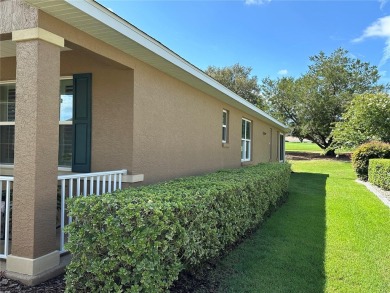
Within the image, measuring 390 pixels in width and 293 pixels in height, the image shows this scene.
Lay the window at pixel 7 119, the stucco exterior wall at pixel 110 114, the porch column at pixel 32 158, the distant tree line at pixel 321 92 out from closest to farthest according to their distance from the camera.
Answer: the porch column at pixel 32 158
the stucco exterior wall at pixel 110 114
the window at pixel 7 119
the distant tree line at pixel 321 92

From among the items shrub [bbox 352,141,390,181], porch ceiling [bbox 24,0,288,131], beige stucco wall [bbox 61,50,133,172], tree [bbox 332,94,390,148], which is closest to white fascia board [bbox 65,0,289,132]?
porch ceiling [bbox 24,0,288,131]

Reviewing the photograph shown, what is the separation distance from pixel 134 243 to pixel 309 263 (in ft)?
9.98

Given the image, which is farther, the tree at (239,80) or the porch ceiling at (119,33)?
the tree at (239,80)

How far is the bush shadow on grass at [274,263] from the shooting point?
3920 millimetres

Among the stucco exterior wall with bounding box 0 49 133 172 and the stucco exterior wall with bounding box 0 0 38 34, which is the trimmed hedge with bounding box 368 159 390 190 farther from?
the stucco exterior wall with bounding box 0 0 38 34

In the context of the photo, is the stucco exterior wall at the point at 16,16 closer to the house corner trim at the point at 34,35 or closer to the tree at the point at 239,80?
the house corner trim at the point at 34,35

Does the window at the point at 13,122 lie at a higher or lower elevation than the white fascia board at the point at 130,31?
lower

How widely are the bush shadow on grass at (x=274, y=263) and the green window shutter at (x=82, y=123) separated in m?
2.85

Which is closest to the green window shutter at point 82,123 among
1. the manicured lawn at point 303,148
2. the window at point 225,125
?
the window at point 225,125

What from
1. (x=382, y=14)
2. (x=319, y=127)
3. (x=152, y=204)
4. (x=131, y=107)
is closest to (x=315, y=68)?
(x=319, y=127)

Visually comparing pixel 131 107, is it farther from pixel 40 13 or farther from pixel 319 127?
pixel 319 127

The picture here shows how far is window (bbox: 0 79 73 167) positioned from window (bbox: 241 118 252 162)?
8142mm

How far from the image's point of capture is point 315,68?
32250mm

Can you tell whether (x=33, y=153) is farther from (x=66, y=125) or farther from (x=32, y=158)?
(x=66, y=125)
